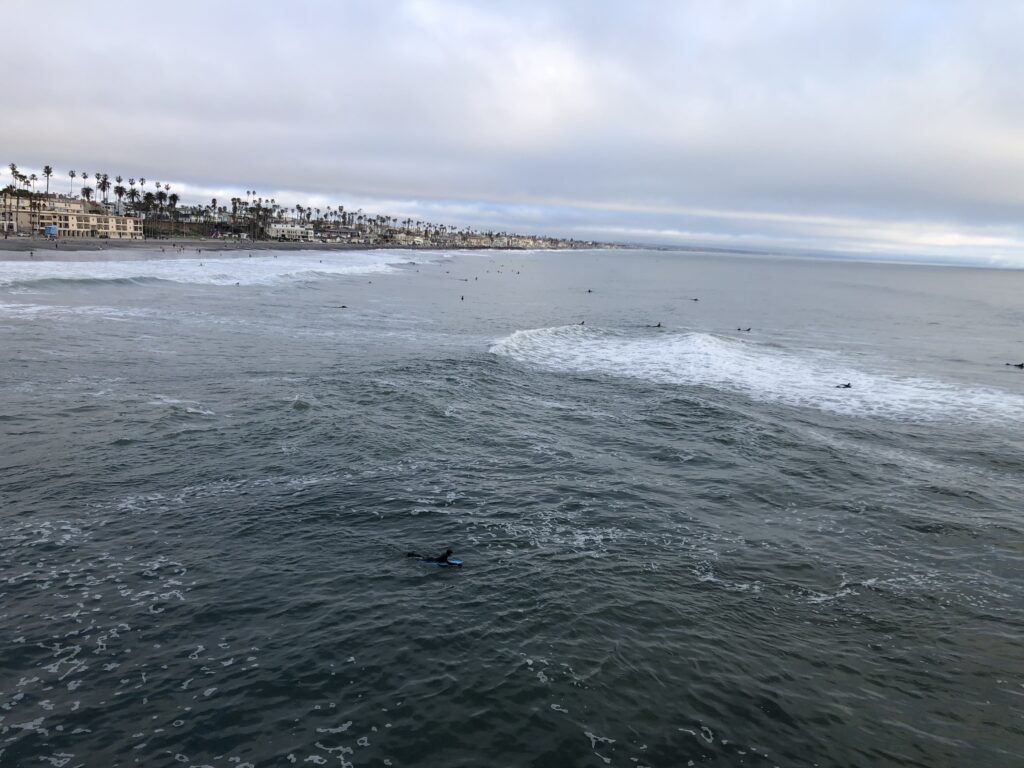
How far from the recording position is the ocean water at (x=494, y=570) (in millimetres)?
9000

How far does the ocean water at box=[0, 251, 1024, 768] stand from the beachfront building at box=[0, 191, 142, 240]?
15118cm

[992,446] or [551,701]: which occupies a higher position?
[992,446]

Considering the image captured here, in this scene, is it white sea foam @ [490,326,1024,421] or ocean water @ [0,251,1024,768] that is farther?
white sea foam @ [490,326,1024,421]

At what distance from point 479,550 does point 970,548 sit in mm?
11769

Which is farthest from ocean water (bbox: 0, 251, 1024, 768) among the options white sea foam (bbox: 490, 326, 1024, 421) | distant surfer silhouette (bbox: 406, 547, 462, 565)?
white sea foam (bbox: 490, 326, 1024, 421)

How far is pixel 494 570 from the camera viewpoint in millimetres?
12945

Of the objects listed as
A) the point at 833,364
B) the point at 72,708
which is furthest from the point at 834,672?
the point at 833,364

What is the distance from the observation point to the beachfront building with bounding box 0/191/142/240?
146 m

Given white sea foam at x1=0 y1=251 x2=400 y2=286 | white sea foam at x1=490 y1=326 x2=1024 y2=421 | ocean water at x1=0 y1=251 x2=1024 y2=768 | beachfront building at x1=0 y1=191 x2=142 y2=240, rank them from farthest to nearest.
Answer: beachfront building at x1=0 y1=191 x2=142 y2=240 < white sea foam at x1=0 y1=251 x2=400 y2=286 < white sea foam at x1=490 y1=326 x2=1024 y2=421 < ocean water at x1=0 y1=251 x2=1024 y2=768

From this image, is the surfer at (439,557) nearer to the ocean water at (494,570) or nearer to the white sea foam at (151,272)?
the ocean water at (494,570)

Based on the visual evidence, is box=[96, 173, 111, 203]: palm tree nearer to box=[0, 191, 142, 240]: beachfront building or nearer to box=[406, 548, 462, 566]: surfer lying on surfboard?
box=[0, 191, 142, 240]: beachfront building

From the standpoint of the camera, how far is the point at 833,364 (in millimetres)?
39188

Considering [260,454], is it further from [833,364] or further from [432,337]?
[833,364]

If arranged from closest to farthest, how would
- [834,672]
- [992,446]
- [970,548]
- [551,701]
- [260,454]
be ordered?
[551,701], [834,672], [970,548], [260,454], [992,446]
